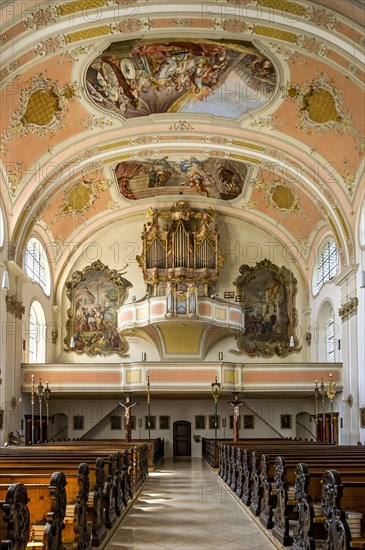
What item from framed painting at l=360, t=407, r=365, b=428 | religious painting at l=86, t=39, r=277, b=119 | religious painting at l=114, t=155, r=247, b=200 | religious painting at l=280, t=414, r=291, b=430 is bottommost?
religious painting at l=280, t=414, r=291, b=430

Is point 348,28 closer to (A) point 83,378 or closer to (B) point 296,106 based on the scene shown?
(B) point 296,106

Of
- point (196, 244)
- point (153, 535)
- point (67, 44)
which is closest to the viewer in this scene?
point (153, 535)

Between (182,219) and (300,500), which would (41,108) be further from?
(300,500)

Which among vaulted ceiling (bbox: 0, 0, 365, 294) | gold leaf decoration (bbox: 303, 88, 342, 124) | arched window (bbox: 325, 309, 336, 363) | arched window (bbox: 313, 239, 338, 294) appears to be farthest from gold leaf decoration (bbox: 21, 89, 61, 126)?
arched window (bbox: 325, 309, 336, 363)

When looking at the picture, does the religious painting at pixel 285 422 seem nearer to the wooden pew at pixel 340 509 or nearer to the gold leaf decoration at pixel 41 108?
the gold leaf decoration at pixel 41 108

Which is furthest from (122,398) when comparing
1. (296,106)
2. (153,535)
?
(153,535)

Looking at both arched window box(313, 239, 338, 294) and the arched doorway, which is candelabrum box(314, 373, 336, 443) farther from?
arched window box(313, 239, 338, 294)

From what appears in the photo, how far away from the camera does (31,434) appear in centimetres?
2908

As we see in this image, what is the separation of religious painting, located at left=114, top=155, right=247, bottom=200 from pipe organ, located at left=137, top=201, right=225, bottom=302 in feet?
2.80

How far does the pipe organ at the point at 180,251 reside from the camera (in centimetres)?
3088

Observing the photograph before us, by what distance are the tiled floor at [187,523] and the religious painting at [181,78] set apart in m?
11.4

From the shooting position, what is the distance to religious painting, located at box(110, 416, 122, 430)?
3262 cm

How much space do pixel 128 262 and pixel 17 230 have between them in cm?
874

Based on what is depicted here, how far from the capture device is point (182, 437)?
1287 inches
